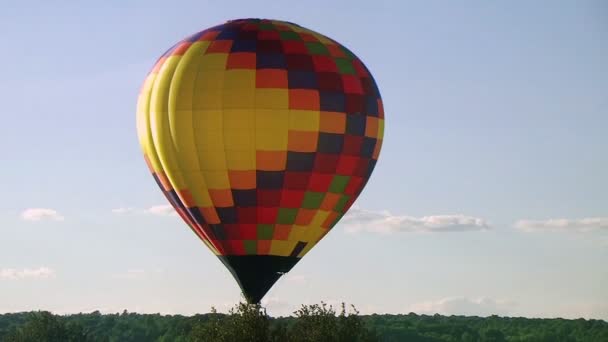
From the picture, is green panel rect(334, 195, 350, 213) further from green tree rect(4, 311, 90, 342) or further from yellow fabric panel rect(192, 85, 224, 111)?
green tree rect(4, 311, 90, 342)

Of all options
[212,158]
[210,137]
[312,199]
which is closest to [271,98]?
→ [210,137]

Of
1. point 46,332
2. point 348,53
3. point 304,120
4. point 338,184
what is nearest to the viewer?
point 304,120

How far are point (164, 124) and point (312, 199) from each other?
637 centimetres

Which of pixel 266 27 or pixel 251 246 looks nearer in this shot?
pixel 251 246

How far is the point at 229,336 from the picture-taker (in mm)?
50219

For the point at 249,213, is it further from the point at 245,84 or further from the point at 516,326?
the point at 516,326

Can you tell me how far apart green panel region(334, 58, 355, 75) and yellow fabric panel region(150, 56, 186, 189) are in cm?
627

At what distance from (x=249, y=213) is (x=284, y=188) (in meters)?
1.65

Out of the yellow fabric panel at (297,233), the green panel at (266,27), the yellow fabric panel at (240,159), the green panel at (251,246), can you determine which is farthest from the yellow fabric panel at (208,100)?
the yellow fabric panel at (297,233)

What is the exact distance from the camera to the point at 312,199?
1913 inches

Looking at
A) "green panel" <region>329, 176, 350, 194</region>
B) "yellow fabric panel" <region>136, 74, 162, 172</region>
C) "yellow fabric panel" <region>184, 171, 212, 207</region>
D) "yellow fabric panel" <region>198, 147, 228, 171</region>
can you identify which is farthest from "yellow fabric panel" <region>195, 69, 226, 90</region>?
"green panel" <region>329, 176, 350, 194</region>

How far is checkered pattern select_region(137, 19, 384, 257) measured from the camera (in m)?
47.3

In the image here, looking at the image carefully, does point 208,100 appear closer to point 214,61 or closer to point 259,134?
point 214,61

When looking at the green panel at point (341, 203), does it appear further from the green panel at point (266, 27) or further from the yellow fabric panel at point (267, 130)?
the green panel at point (266, 27)
